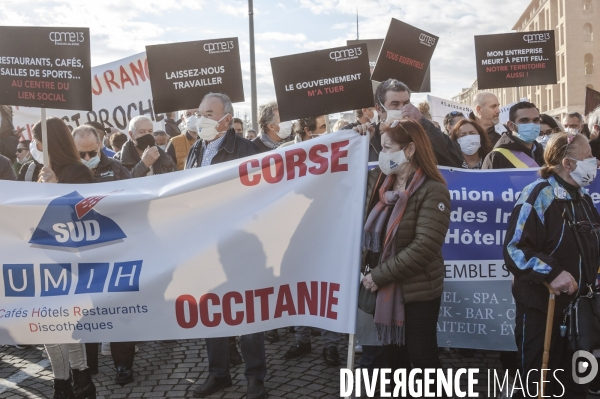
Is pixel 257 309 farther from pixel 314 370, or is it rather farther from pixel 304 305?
pixel 314 370

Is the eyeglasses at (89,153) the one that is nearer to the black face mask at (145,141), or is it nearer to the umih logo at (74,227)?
the black face mask at (145,141)

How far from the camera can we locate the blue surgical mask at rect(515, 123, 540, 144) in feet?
18.5

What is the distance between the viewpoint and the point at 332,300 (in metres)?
3.78

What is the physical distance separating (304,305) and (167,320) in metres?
0.87

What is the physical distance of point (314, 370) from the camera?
530cm

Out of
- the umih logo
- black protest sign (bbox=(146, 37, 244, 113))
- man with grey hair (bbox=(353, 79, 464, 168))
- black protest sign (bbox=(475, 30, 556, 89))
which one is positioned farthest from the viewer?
black protest sign (bbox=(475, 30, 556, 89))

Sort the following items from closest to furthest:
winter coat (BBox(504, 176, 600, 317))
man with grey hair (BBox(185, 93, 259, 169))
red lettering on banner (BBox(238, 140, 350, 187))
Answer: winter coat (BBox(504, 176, 600, 317)) < red lettering on banner (BBox(238, 140, 350, 187)) < man with grey hair (BBox(185, 93, 259, 169))

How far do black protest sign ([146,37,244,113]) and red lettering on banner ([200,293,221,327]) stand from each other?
3.00m

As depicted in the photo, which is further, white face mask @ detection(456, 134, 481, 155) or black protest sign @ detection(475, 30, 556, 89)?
black protest sign @ detection(475, 30, 556, 89)

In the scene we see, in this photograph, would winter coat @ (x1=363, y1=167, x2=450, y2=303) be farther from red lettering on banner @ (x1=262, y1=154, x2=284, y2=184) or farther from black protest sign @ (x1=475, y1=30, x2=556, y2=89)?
black protest sign @ (x1=475, y1=30, x2=556, y2=89)

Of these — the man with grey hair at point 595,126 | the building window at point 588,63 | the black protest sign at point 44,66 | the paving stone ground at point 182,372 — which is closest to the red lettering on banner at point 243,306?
the paving stone ground at point 182,372

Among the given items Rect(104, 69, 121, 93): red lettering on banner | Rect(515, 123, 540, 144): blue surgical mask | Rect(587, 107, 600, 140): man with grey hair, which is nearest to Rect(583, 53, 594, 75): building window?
Rect(104, 69, 121, 93): red lettering on banner

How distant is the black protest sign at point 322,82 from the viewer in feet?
18.5

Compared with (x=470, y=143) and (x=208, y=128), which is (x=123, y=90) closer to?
(x=208, y=128)
